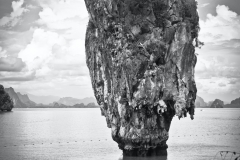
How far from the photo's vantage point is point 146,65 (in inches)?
1345

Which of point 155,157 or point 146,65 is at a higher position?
point 146,65

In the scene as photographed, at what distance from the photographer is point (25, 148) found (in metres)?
50.7

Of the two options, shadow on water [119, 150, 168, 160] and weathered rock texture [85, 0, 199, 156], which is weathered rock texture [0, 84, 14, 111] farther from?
weathered rock texture [85, 0, 199, 156]

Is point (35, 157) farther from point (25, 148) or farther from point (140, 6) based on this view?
point (140, 6)

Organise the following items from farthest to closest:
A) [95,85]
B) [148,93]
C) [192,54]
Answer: [95,85]
[192,54]
[148,93]

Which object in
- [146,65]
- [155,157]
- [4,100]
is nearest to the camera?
[146,65]

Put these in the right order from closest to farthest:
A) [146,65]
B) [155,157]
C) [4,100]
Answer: [146,65] → [155,157] → [4,100]

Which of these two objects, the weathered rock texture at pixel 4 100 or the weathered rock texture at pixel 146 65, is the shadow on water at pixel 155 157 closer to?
the weathered rock texture at pixel 146 65

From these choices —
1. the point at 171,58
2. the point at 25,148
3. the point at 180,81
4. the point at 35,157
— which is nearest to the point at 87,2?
the point at 171,58

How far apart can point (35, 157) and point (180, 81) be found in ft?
71.1

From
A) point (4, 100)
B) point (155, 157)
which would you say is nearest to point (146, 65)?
point (155, 157)

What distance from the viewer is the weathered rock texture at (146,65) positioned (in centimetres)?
3400

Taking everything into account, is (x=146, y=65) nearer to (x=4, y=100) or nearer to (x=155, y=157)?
(x=155, y=157)

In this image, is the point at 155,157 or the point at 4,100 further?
the point at 4,100
